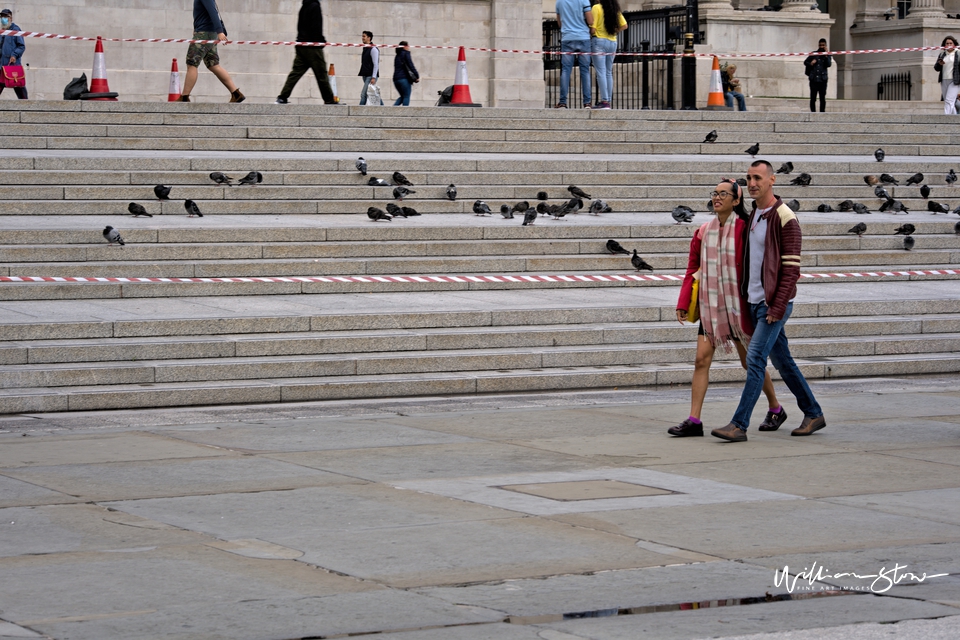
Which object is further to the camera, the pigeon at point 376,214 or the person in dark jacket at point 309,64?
the person in dark jacket at point 309,64

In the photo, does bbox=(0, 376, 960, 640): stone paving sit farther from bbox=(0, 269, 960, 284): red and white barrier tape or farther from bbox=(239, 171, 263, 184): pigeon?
bbox=(239, 171, 263, 184): pigeon

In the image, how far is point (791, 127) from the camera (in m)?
22.2

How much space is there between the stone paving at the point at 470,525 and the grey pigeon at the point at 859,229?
638 cm

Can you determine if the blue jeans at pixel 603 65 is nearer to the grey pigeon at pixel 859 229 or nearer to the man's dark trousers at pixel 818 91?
the grey pigeon at pixel 859 229

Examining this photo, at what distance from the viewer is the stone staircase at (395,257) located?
37.3ft

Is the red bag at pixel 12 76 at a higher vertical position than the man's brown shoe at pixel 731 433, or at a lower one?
higher

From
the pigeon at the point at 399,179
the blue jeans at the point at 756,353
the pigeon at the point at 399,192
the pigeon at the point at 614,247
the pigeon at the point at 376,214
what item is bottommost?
the blue jeans at the point at 756,353

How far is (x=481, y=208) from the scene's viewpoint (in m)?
16.5

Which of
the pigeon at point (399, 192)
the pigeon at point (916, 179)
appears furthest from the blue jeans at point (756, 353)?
the pigeon at point (916, 179)

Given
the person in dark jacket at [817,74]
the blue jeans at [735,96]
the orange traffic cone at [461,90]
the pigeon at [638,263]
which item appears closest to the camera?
the pigeon at [638,263]

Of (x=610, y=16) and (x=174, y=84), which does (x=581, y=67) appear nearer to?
(x=610, y=16)

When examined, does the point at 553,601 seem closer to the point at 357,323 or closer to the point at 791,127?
the point at 357,323

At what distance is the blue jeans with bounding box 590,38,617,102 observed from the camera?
22.8 meters

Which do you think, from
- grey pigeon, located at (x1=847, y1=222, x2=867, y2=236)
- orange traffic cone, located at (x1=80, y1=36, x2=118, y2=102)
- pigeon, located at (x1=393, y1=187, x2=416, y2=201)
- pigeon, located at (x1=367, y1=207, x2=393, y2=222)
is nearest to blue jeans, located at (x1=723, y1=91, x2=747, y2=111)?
grey pigeon, located at (x1=847, y1=222, x2=867, y2=236)
